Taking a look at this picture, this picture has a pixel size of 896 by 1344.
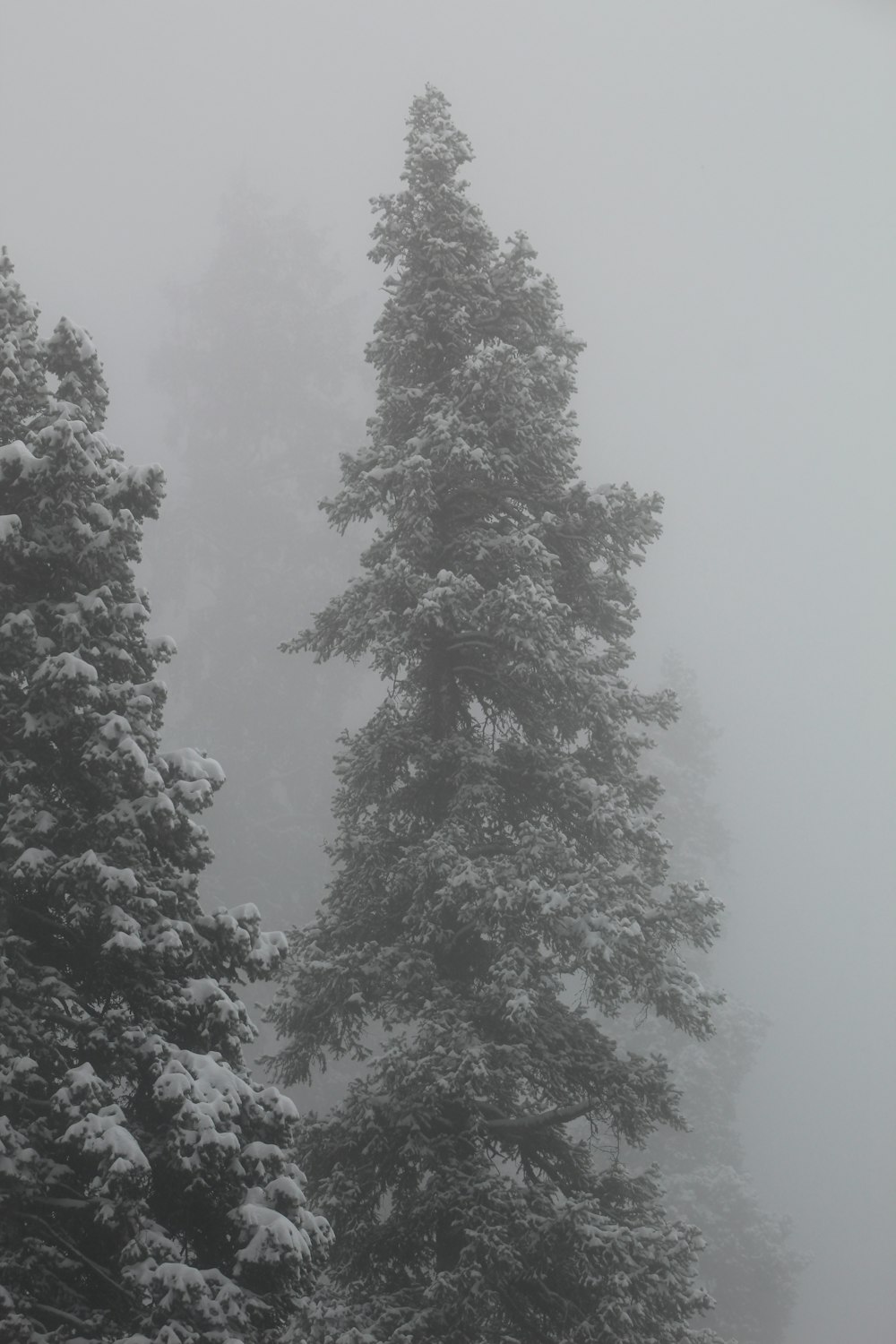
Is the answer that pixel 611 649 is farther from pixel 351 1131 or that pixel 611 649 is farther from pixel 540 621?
pixel 351 1131

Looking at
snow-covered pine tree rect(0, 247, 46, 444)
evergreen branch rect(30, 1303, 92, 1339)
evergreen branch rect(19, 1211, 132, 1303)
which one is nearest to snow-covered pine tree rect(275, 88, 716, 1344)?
evergreen branch rect(19, 1211, 132, 1303)

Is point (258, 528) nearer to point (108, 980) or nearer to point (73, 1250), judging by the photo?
point (108, 980)

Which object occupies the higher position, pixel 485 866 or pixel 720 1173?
pixel 720 1173

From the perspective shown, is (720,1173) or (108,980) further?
(720,1173)

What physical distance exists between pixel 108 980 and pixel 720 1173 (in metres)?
27.4

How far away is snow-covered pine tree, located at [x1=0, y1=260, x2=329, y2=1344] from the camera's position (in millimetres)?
6098

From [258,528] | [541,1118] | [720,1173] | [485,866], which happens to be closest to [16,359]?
[485,866]

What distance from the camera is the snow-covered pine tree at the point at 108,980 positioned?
6098 millimetres

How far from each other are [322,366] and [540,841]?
44569 millimetres

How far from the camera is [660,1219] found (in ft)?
29.6

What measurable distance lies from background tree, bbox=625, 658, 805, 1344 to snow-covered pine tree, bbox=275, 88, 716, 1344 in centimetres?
1680

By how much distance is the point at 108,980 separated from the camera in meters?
6.98

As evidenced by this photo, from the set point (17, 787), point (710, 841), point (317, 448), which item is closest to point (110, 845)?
point (17, 787)

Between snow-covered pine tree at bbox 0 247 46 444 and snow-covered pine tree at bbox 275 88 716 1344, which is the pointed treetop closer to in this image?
snow-covered pine tree at bbox 275 88 716 1344
